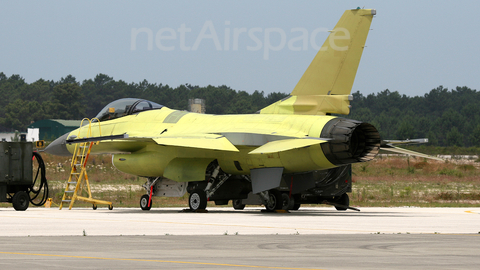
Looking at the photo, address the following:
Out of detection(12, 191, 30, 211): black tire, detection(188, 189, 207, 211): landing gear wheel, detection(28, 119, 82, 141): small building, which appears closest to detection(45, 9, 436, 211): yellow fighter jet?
detection(188, 189, 207, 211): landing gear wheel

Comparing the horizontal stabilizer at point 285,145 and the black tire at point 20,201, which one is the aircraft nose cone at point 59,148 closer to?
the black tire at point 20,201

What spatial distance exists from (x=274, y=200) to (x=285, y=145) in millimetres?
3631

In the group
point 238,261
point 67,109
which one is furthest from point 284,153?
point 67,109

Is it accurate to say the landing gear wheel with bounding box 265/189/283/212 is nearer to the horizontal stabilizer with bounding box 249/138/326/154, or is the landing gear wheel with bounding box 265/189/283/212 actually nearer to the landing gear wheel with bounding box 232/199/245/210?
the landing gear wheel with bounding box 232/199/245/210

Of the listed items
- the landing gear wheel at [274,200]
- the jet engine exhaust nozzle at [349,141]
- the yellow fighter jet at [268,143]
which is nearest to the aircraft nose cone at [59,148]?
the yellow fighter jet at [268,143]

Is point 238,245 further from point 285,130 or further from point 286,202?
point 286,202

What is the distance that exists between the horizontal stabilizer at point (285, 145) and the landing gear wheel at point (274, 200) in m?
2.98

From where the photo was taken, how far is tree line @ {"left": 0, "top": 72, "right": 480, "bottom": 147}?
105875 millimetres

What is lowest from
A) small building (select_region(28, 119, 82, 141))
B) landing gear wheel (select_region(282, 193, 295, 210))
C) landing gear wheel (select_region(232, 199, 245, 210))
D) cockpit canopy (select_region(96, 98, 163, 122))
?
landing gear wheel (select_region(232, 199, 245, 210))

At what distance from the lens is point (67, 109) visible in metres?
106

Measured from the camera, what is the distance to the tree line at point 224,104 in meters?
106

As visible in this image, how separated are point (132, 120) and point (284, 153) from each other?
20.0 ft

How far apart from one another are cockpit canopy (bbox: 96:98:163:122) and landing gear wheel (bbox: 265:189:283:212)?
492 cm

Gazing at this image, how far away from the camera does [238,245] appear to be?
1019cm
